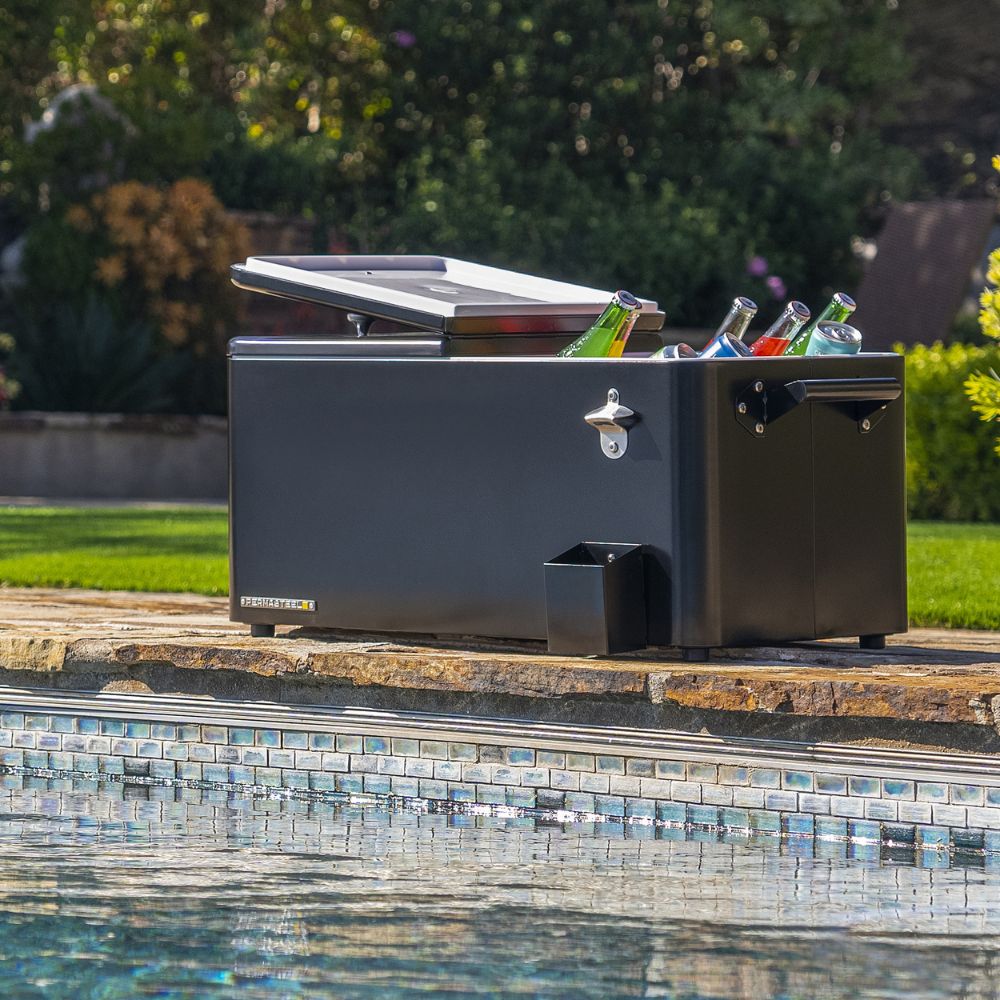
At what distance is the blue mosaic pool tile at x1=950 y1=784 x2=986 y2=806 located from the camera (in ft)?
12.0

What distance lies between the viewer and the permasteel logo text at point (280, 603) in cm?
463

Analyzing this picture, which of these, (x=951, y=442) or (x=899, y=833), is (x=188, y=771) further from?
(x=951, y=442)

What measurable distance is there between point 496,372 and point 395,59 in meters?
12.8

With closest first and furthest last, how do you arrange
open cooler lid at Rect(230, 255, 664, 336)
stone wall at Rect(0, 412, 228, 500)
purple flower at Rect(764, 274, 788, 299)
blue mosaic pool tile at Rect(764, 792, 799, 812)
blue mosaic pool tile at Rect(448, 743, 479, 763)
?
1. blue mosaic pool tile at Rect(764, 792, 799, 812)
2. blue mosaic pool tile at Rect(448, 743, 479, 763)
3. open cooler lid at Rect(230, 255, 664, 336)
4. stone wall at Rect(0, 412, 228, 500)
5. purple flower at Rect(764, 274, 788, 299)

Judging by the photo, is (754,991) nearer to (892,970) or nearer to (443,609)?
(892,970)

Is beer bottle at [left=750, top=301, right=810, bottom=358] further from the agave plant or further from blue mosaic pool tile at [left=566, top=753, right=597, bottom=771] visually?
the agave plant

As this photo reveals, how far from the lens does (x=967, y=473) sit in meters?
10.1

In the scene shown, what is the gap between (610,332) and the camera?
445 centimetres

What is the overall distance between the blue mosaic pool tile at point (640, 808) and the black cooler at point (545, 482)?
0.34 m

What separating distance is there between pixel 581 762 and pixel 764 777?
1.42 ft

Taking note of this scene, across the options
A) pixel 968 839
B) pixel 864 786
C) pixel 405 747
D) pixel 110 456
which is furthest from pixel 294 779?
pixel 110 456

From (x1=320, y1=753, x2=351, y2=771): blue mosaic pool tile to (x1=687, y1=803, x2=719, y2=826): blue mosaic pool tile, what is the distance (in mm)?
853

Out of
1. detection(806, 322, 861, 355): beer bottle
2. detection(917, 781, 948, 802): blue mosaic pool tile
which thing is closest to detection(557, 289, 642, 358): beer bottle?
detection(806, 322, 861, 355): beer bottle

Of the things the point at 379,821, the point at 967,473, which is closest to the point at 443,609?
the point at 379,821
